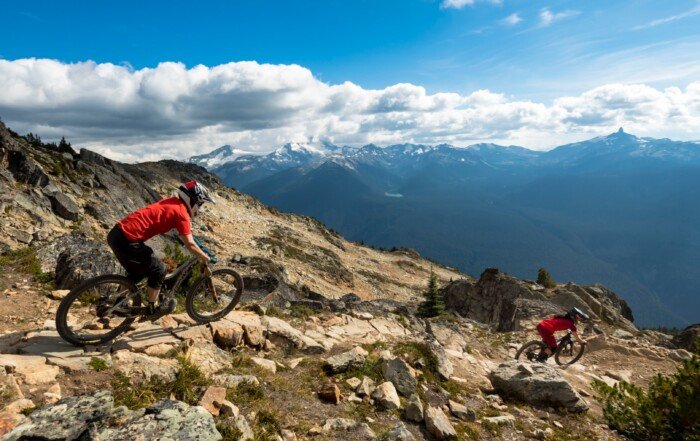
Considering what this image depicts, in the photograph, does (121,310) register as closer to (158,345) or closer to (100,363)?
(158,345)

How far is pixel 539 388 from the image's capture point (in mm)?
→ 10422

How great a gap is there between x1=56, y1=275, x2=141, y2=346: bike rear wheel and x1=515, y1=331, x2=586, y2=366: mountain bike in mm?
13929

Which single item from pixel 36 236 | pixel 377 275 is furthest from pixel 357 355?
pixel 377 275

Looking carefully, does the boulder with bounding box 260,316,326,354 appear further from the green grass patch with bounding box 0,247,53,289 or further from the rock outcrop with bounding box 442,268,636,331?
the rock outcrop with bounding box 442,268,636,331

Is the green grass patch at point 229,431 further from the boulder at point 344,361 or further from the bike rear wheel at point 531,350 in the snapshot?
the bike rear wheel at point 531,350

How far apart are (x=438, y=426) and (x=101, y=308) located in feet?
23.7

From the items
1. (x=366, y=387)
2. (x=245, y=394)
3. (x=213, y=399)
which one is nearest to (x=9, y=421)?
(x=213, y=399)

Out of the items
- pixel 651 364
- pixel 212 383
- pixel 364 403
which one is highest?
pixel 212 383

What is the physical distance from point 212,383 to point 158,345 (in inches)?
65.8

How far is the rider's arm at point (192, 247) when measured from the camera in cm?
813

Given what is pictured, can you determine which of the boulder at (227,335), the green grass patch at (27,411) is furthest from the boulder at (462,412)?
the green grass patch at (27,411)

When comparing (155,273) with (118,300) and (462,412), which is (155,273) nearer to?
(118,300)

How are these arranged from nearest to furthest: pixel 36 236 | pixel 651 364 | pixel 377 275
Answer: pixel 651 364 < pixel 36 236 < pixel 377 275

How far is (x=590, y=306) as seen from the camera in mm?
34938
